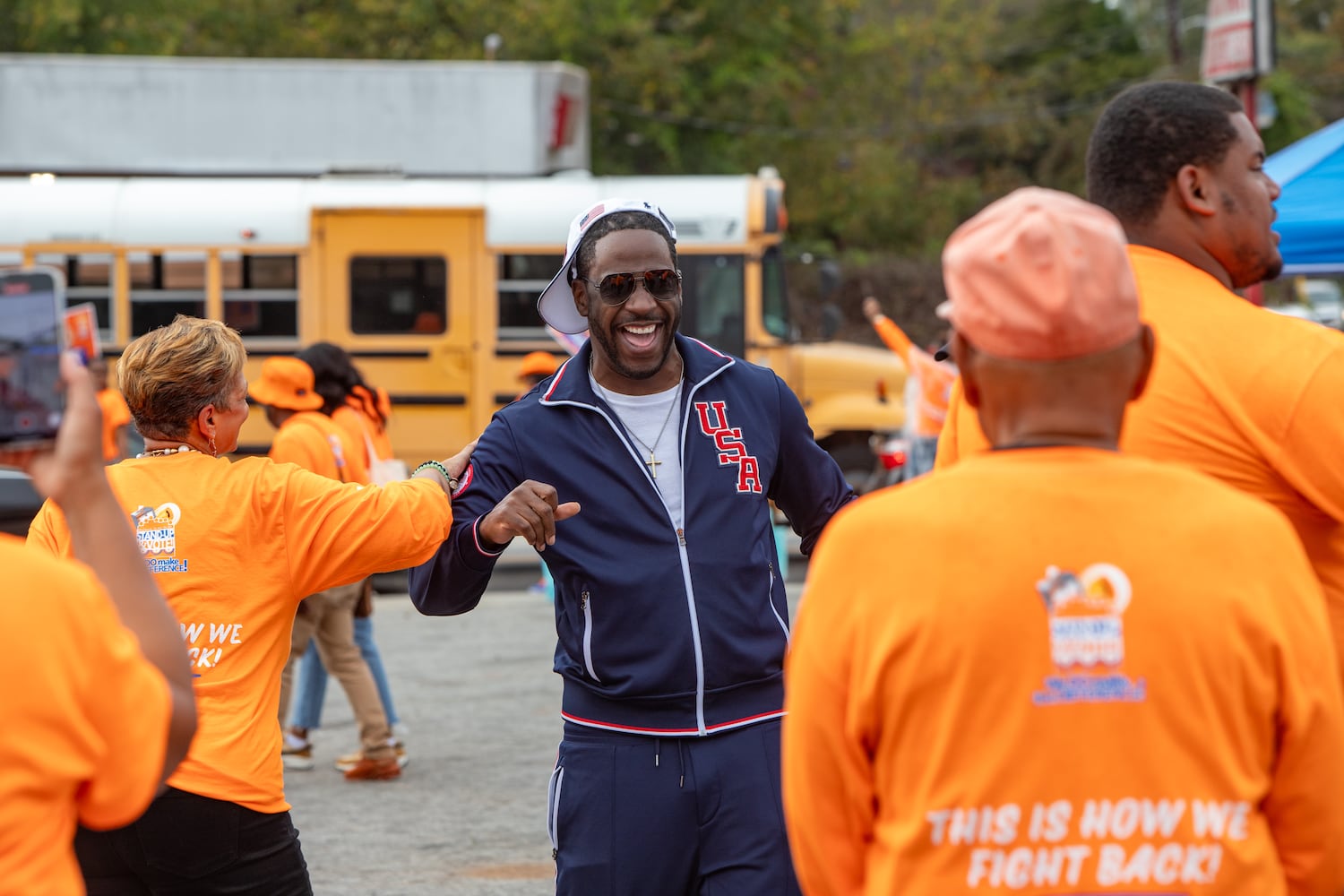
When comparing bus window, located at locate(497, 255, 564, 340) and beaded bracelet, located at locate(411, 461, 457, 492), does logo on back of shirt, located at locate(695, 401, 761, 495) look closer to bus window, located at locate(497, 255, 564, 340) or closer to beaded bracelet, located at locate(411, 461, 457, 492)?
beaded bracelet, located at locate(411, 461, 457, 492)

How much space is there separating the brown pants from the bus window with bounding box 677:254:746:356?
7.42 metres

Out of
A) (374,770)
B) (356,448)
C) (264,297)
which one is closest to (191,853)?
(356,448)

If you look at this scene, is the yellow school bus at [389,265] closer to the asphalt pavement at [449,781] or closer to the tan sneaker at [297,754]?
the asphalt pavement at [449,781]

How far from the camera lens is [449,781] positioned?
7.84m

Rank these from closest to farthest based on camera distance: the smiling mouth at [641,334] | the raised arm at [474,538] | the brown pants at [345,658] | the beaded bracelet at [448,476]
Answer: the raised arm at [474,538]
the smiling mouth at [641,334]
the beaded bracelet at [448,476]
the brown pants at [345,658]

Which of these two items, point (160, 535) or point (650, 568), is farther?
point (160, 535)

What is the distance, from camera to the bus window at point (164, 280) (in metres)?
14.7

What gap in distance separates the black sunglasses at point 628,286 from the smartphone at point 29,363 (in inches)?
71.1

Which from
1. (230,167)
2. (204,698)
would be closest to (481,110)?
(230,167)

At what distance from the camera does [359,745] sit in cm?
862

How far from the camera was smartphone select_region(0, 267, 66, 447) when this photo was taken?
6.12 feet

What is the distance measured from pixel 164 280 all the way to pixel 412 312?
215 centimetres

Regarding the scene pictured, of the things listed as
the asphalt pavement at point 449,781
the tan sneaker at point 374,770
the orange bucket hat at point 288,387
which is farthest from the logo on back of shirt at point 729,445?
the tan sneaker at point 374,770

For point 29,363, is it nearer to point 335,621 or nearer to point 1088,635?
point 1088,635
